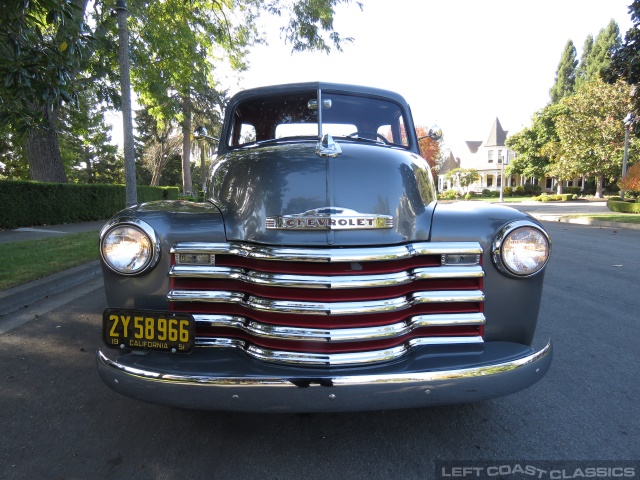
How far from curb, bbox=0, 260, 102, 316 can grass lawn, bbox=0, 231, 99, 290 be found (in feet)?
0.46

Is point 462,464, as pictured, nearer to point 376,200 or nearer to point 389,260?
point 389,260

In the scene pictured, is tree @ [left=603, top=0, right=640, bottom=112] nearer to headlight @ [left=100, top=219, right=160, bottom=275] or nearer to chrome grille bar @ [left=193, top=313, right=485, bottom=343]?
chrome grille bar @ [left=193, top=313, right=485, bottom=343]

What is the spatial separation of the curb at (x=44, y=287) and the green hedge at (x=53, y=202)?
587cm

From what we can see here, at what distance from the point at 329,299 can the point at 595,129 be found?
116 feet

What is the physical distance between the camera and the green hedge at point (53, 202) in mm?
9812

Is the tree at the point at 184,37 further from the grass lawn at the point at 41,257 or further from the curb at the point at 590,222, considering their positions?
the curb at the point at 590,222

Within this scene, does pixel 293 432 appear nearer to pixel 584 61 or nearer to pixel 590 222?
pixel 590 222

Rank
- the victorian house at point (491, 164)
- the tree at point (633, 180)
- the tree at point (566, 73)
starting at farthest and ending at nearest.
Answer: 1. the victorian house at point (491, 164)
2. the tree at point (566, 73)
3. the tree at point (633, 180)

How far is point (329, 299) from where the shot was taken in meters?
1.76

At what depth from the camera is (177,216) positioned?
78.4 inches

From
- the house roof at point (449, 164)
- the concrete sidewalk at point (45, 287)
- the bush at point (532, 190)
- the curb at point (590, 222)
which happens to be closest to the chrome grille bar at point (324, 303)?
the concrete sidewalk at point (45, 287)

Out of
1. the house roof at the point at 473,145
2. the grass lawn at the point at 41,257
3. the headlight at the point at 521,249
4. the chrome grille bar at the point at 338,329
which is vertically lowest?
the grass lawn at the point at 41,257

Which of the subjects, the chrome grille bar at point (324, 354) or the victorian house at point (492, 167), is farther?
the victorian house at point (492, 167)

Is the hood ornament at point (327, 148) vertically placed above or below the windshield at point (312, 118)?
below
